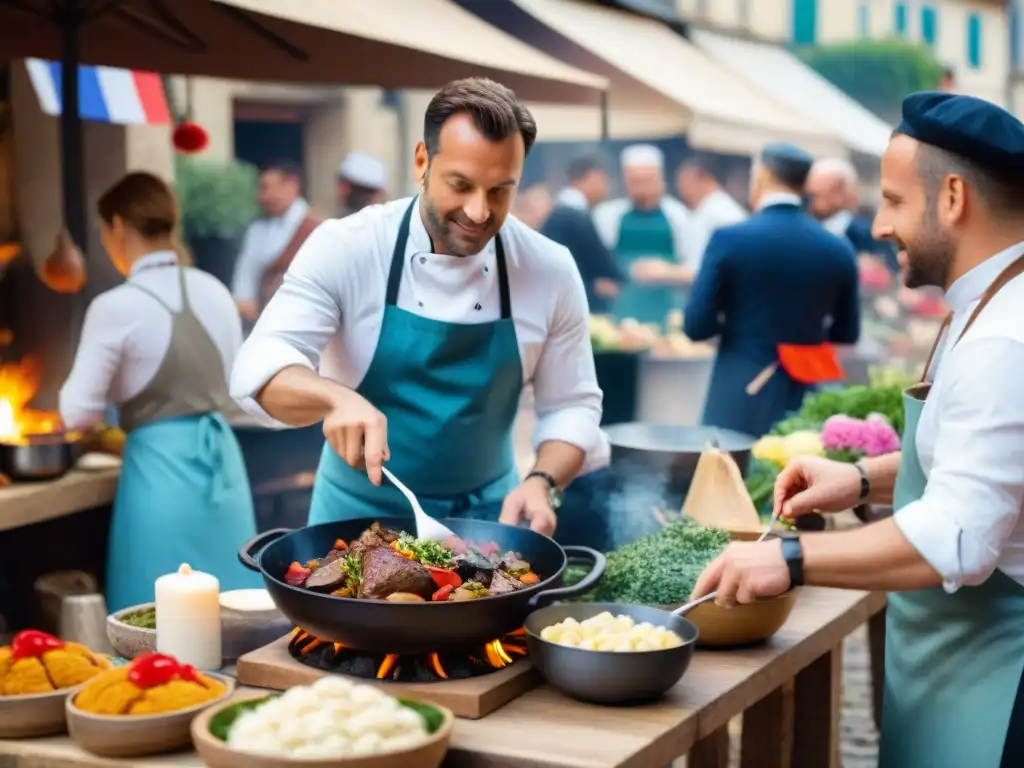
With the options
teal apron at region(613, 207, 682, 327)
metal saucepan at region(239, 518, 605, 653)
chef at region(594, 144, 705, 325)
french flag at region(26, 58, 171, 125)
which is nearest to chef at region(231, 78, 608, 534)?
metal saucepan at region(239, 518, 605, 653)

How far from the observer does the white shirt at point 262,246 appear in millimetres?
8164

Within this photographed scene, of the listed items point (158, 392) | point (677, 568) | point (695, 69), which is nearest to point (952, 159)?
point (677, 568)

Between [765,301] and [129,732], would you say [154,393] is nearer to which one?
[765,301]

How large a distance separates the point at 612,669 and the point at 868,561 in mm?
411

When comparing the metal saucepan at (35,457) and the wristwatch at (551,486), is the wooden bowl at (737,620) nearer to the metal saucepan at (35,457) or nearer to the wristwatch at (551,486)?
the wristwatch at (551,486)

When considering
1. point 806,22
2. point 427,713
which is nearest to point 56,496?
point 427,713

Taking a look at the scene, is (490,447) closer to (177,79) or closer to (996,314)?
(996,314)

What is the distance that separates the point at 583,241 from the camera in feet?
26.3

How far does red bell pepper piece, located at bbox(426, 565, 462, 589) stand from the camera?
212cm

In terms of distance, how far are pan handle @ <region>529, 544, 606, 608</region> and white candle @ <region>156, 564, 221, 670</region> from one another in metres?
0.54

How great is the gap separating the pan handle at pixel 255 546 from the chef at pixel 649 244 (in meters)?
7.03

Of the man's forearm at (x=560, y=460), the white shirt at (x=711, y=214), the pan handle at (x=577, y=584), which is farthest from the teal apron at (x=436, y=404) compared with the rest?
the white shirt at (x=711, y=214)

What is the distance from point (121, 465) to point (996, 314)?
3.45 m

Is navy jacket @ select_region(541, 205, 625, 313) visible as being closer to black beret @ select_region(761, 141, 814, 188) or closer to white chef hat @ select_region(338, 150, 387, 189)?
white chef hat @ select_region(338, 150, 387, 189)
